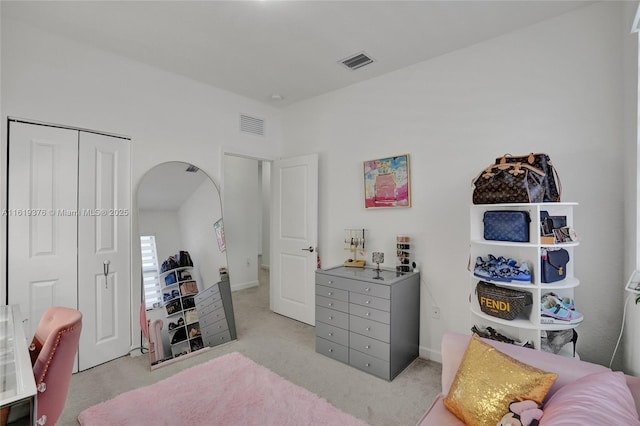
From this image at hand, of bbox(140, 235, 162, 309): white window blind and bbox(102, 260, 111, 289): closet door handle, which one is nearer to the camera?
bbox(102, 260, 111, 289): closet door handle

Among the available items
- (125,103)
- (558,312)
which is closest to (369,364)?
(558,312)

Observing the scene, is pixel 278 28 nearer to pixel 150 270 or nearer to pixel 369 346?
pixel 150 270

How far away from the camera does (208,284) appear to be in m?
3.21

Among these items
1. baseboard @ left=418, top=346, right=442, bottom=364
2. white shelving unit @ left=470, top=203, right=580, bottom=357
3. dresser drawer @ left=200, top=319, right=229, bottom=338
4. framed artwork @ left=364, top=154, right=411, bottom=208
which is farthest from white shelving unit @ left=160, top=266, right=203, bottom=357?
white shelving unit @ left=470, top=203, right=580, bottom=357

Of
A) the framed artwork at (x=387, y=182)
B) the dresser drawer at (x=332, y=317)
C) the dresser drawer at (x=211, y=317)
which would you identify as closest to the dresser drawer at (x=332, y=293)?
the dresser drawer at (x=332, y=317)

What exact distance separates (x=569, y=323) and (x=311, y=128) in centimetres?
311

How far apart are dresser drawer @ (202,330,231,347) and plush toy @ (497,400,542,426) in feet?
8.69

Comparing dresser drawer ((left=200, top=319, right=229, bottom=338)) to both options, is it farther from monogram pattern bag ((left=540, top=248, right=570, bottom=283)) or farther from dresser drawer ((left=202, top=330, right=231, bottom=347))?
monogram pattern bag ((left=540, top=248, right=570, bottom=283))

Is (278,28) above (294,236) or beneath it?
above

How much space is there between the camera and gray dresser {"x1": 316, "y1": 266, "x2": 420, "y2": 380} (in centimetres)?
249

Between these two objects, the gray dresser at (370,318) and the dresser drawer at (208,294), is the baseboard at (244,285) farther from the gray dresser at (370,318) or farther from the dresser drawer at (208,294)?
the gray dresser at (370,318)

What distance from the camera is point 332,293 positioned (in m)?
2.85

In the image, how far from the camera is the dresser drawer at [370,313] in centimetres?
248

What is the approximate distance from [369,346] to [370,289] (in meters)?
0.49
